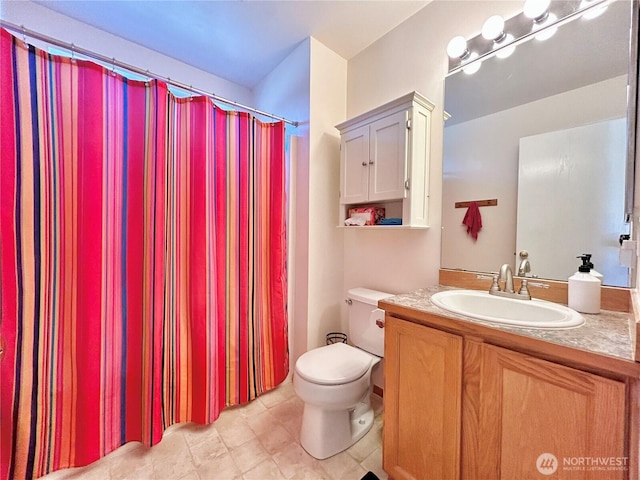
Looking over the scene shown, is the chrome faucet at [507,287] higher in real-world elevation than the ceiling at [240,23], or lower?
lower

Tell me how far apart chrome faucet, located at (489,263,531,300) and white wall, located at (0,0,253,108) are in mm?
2467

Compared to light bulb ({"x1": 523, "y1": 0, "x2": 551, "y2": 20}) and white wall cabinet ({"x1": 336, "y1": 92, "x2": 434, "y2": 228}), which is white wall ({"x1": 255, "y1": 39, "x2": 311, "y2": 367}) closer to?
white wall cabinet ({"x1": 336, "y1": 92, "x2": 434, "y2": 228})

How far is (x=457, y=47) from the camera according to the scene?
1.34 metres

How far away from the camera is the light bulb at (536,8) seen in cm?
112

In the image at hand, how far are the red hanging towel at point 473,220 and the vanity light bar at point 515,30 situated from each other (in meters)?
0.73

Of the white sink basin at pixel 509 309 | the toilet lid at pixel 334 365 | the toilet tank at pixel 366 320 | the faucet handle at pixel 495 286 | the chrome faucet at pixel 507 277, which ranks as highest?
the chrome faucet at pixel 507 277

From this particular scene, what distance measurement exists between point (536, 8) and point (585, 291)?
1243 mm

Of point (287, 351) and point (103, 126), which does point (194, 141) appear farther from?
point (287, 351)

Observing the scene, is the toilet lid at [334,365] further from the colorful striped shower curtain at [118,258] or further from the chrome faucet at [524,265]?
the chrome faucet at [524,265]

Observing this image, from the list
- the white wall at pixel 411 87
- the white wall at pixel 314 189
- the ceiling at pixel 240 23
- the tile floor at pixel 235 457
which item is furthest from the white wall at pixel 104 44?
the tile floor at pixel 235 457

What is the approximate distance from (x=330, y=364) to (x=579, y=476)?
3.08 ft

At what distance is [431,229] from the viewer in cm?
152

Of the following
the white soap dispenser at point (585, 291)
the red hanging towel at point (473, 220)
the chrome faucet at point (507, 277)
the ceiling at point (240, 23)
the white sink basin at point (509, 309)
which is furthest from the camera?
the ceiling at point (240, 23)

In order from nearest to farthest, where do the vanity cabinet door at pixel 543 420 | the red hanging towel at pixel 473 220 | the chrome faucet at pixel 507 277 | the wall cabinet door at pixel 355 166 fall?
1. the vanity cabinet door at pixel 543 420
2. the chrome faucet at pixel 507 277
3. the red hanging towel at pixel 473 220
4. the wall cabinet door at pixel 355 166
